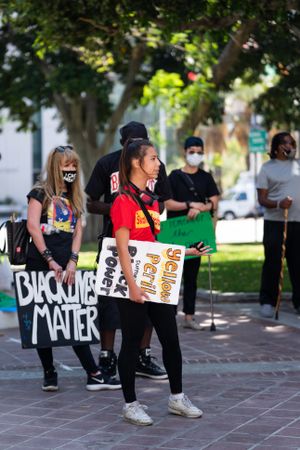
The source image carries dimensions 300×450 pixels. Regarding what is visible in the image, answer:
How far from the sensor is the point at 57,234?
7.04m

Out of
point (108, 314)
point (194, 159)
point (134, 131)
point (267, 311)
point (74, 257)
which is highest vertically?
point (134, 131)

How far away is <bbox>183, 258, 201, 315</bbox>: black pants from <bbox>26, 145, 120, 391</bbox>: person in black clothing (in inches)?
109

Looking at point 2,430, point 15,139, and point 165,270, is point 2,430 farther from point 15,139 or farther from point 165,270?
point 15,139

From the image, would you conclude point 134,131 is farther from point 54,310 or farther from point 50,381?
point 50,381

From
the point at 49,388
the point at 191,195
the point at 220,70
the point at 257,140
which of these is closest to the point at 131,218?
the point at 49,388

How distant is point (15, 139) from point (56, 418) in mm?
59307

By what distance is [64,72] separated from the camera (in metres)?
23.6

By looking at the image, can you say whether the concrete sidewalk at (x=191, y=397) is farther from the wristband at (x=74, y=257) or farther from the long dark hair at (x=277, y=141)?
the long dark hair at (x=277, y=141)

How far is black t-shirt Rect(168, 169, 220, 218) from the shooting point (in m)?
9.65

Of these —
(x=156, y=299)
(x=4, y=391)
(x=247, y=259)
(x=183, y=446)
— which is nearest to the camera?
(x=183, y=446)

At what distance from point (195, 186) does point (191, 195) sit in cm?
9

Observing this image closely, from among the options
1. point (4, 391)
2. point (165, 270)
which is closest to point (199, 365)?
point (4, 391)

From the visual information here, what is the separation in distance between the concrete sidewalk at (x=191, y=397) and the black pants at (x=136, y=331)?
0.31 meters

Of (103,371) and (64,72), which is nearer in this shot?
(103,371)
